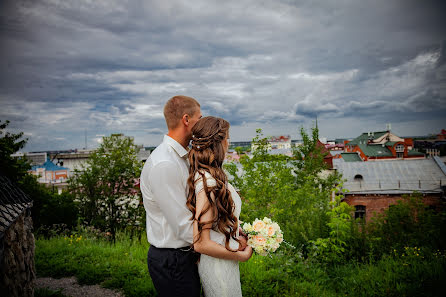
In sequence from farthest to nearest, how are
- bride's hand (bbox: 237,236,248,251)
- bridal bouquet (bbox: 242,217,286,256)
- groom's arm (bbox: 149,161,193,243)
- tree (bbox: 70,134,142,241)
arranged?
1. tree (bbox: 70,134,142,241)
2. bridal bouquet (bbox: 242,217,286,256)
3. bride's hand (bbox: 237,236,248,251)
4. groom's arm (bbox: 149,161,193,243)

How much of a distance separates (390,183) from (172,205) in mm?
26155

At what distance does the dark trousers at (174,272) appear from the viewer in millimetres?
2150

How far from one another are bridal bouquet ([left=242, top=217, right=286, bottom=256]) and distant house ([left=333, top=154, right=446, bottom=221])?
21.3 meters

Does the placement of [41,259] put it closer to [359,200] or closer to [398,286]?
[398,286]

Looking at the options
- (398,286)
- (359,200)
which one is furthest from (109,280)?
(359,200)

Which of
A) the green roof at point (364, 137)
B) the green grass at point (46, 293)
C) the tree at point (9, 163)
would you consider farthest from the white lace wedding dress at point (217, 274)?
the green roof at point (364, 137)

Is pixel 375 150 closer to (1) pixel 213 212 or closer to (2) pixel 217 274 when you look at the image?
(2) pixel 217 274

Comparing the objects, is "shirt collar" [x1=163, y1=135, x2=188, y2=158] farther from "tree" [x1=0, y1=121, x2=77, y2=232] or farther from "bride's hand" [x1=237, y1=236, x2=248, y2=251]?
"tree" [x1=0, y1=121, x2=77, y2=232]

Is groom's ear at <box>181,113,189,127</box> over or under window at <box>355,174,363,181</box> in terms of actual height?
over

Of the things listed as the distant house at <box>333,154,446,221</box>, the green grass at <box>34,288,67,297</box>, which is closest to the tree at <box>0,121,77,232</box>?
the green grass at <box>34,288,67,297</box>

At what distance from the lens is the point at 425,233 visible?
25.3ft

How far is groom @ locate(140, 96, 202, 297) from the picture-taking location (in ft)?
6.43

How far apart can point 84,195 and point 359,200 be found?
21.4 m

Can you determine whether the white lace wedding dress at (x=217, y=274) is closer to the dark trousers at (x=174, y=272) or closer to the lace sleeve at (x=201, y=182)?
the dark trousers at (x=174, y=272)
